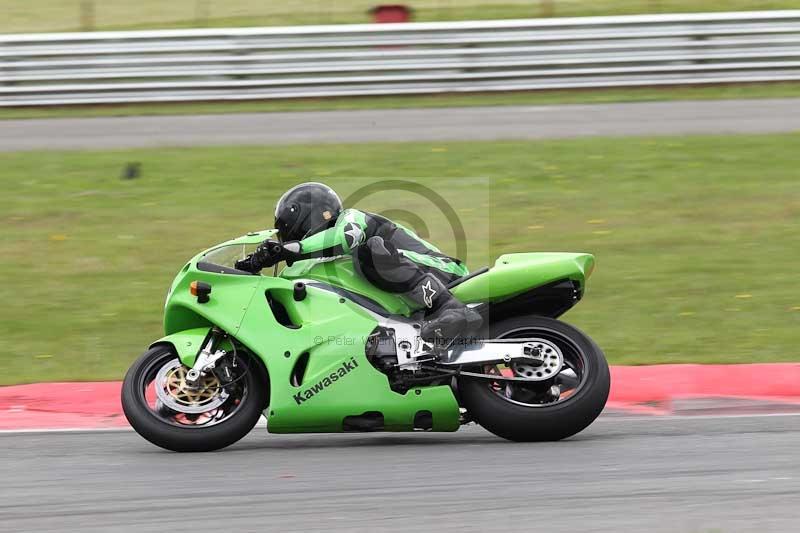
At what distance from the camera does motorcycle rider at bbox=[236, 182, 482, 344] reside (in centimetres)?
678

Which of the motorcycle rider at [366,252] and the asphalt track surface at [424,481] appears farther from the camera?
the motorcycle rider at [366,252]

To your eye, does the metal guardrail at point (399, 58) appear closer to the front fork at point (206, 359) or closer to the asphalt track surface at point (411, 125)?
the asphalt track surface at point (411, 125)

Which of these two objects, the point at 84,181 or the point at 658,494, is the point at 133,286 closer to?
the point at 84,181

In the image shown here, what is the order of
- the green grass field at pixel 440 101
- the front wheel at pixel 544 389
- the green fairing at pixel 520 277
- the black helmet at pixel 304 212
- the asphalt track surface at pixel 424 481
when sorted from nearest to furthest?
the asphalt track surface at pixel 424 481 < the front wheel at pixel 544 389 < the green fairing at pixel 520 277 < the black helmet at pixel 304 212 < the green grass field at pixel 440 101

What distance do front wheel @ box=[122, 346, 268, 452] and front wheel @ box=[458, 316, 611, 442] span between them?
1.23 metres

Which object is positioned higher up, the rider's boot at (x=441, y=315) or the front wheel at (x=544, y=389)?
the rider's boot at (x=441, y=315)

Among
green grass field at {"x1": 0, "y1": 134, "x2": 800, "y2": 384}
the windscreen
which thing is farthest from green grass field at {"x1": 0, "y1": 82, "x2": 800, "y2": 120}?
the windscreen

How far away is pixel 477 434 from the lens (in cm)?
723

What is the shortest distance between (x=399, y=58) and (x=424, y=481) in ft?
44.6

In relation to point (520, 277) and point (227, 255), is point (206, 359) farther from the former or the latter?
point (520, 277)

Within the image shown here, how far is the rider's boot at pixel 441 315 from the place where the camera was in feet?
22.1

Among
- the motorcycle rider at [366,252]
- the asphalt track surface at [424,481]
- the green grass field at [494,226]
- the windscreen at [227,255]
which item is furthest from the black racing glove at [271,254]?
the green grass field at [494,226]

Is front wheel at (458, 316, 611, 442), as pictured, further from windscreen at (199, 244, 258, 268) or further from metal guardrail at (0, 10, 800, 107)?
metal guardrail at (0, 10, 800, 107)

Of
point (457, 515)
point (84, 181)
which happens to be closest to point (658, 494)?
point (457, 515)
